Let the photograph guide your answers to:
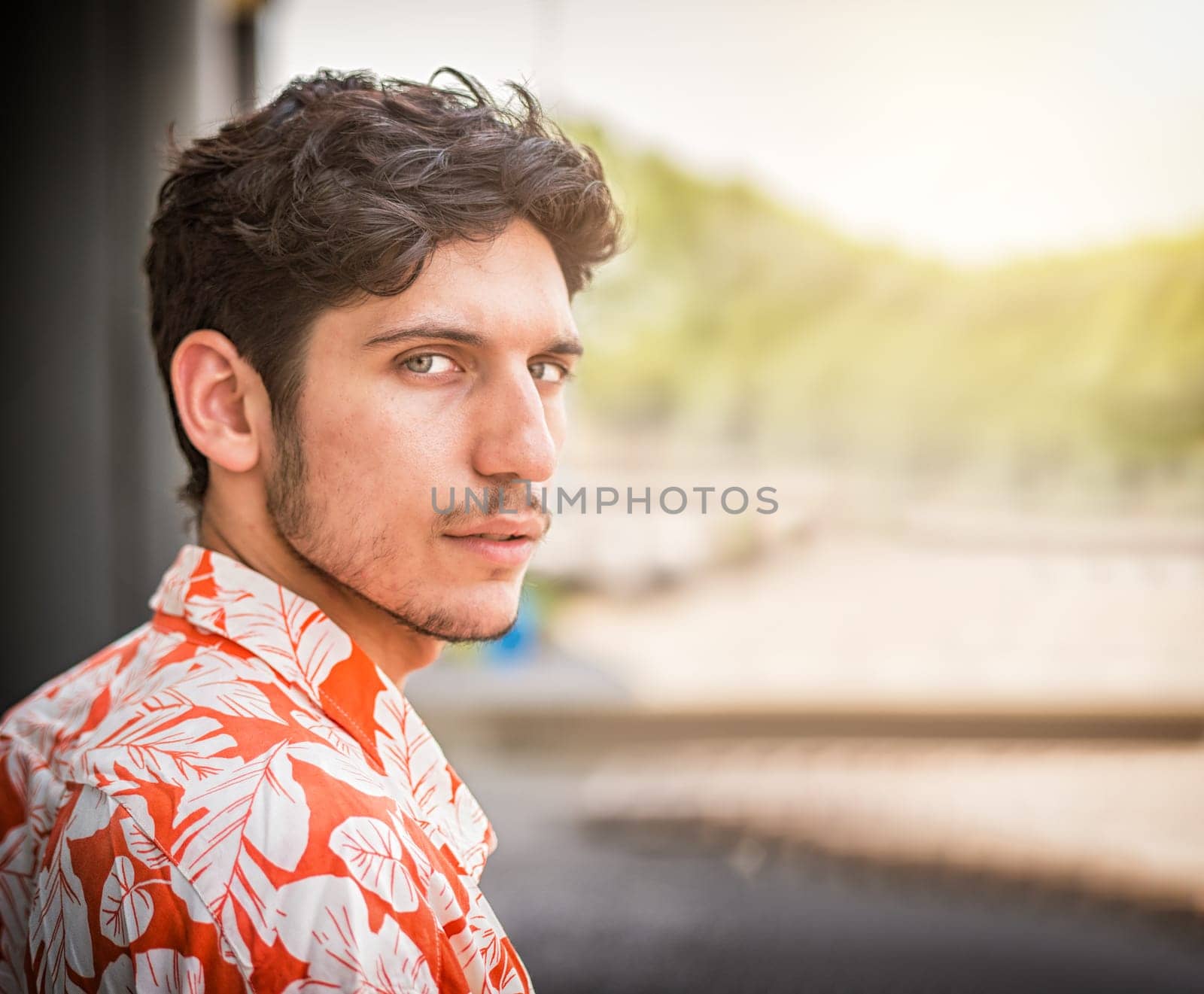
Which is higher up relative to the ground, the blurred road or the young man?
the young man

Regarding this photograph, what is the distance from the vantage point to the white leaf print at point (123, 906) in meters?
0.60

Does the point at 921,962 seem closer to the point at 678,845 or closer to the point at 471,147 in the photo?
the point at 678,845

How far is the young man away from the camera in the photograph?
0.69 metres

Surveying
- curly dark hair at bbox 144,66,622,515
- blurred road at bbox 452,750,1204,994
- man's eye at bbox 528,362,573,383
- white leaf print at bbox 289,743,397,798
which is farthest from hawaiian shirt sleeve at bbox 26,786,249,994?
blurred road at bbox 452,750,1204,994

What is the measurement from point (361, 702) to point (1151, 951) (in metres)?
3.28

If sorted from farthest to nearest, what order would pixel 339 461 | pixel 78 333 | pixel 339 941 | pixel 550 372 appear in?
pixel 78 333, pixel 550 372, pixel 339 461, pixel 339 941

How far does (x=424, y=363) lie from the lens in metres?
0.83

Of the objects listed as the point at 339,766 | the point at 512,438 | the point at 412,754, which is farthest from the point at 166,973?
the point at 512,438

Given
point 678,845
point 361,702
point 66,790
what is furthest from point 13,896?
point 678,845

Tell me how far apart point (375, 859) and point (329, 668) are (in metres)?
0.21

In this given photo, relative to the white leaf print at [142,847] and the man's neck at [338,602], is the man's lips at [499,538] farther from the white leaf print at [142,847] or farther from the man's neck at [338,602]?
the white leaf print at [142,847]

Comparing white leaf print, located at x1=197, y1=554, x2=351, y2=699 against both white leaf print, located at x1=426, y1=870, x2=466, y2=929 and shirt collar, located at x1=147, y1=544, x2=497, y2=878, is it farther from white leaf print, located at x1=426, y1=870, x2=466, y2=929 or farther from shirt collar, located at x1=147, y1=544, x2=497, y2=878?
white leaf print, located at x1=426, y1=870, x2=466, y2=929

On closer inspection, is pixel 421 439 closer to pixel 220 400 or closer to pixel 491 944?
pixel 220 400

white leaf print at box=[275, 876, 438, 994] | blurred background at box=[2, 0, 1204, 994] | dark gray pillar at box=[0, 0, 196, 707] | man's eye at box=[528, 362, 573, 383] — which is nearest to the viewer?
white leaf print at box=[275, 876, 438, 994]
